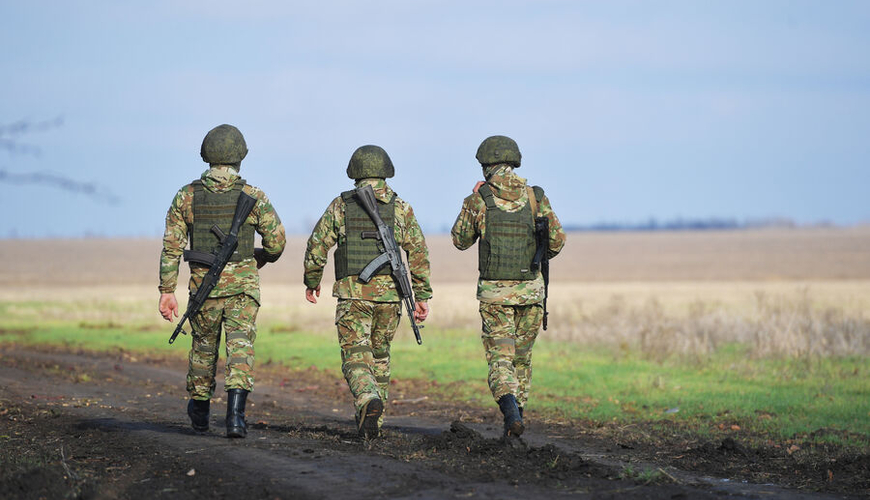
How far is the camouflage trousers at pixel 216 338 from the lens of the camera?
27.3 ft

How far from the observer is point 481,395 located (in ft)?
44.9

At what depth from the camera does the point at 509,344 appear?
8539mm

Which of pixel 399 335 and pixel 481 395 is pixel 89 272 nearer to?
pixel 399 335

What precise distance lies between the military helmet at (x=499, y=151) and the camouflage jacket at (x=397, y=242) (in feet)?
2.66

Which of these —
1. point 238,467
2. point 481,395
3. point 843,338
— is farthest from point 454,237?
point 843,338

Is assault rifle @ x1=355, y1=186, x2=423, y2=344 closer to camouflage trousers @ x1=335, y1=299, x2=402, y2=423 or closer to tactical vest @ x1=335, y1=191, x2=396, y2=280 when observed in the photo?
tactical vest @ x1=335, y1=191, x2=396, y2=280

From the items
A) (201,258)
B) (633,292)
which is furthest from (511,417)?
(633,292)

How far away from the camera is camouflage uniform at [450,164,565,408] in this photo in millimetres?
8547

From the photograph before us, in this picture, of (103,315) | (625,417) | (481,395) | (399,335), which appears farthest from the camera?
(103,315)

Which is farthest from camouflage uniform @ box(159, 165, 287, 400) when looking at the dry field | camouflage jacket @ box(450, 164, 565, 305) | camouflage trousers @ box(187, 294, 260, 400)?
the dry field

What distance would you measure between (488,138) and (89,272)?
85.4m

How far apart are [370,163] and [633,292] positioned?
4224cm

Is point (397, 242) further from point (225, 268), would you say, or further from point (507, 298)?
point (225, 268)

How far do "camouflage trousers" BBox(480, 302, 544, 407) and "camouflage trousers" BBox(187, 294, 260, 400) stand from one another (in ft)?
6.50
